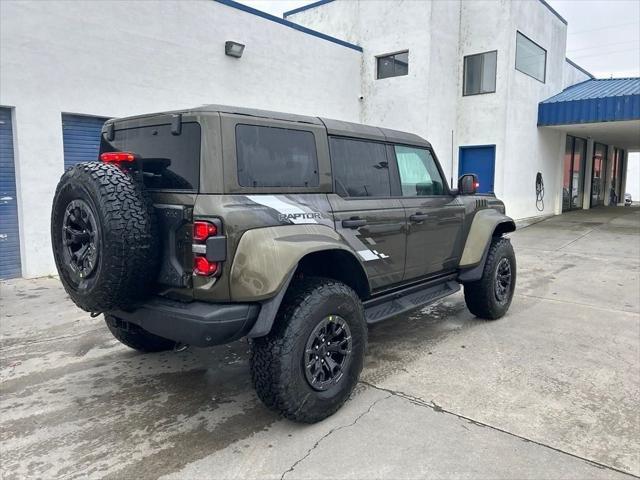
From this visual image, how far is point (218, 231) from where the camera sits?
8.55 feet

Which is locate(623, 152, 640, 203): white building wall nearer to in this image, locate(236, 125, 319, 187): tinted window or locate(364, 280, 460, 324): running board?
locate(364, 280, 460, 324): running board

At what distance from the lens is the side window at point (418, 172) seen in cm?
419

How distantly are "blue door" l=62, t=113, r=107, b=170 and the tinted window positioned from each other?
517 cm

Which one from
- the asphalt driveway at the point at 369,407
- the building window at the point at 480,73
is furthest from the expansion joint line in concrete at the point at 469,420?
the building window at the point at 480,73

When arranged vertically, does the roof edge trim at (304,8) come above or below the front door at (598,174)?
above

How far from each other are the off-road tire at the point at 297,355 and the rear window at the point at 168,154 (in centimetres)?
94

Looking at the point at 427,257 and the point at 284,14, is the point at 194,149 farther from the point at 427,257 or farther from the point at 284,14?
the point at 284,14

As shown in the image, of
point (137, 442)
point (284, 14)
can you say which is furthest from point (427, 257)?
point (284, 14)

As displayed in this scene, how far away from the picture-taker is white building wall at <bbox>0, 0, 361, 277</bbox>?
6.79 metres

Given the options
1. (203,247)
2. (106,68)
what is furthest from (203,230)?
(106,68)

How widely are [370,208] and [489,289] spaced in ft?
6.74

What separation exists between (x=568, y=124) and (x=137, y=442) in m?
15.4

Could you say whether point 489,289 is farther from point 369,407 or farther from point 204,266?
point 204,266

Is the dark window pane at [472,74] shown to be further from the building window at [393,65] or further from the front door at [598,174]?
the front door at [598,174]
